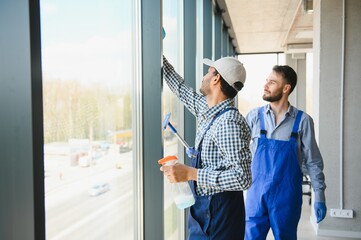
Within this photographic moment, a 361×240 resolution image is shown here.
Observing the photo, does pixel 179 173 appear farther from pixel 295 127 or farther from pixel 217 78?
pixel 295 127

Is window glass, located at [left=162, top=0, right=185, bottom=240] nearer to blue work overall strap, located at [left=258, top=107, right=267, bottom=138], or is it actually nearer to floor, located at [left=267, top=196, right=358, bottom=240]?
blue work overall strap, located at [left=258, top=107, right=267, bottom=138]

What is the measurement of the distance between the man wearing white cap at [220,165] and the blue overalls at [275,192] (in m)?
0.62

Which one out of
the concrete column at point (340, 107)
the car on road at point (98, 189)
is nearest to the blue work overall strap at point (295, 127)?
the car on road at point (98, 189)

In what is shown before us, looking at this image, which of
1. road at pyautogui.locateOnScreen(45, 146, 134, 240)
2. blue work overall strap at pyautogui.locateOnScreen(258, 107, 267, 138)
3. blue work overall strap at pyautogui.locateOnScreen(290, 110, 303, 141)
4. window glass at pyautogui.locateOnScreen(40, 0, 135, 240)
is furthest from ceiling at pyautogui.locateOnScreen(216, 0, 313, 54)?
road at pyautogui.locateOnScreen(45, 146, 134, 240)

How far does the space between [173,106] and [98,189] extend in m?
1.38

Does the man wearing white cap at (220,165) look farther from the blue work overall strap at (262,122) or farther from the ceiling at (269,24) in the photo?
the ceiling at (269,24)

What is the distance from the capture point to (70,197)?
3.50 ft

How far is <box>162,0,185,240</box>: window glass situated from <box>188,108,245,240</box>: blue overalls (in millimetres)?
806

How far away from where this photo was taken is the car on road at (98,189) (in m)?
1.25

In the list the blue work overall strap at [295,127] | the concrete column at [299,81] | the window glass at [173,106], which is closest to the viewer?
the blue work overall strap at [295,127]

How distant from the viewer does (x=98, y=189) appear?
1300mm

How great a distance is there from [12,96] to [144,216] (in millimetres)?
1118

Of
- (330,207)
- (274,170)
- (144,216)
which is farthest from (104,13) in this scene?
(330,207)

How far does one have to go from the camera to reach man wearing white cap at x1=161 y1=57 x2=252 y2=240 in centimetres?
135
